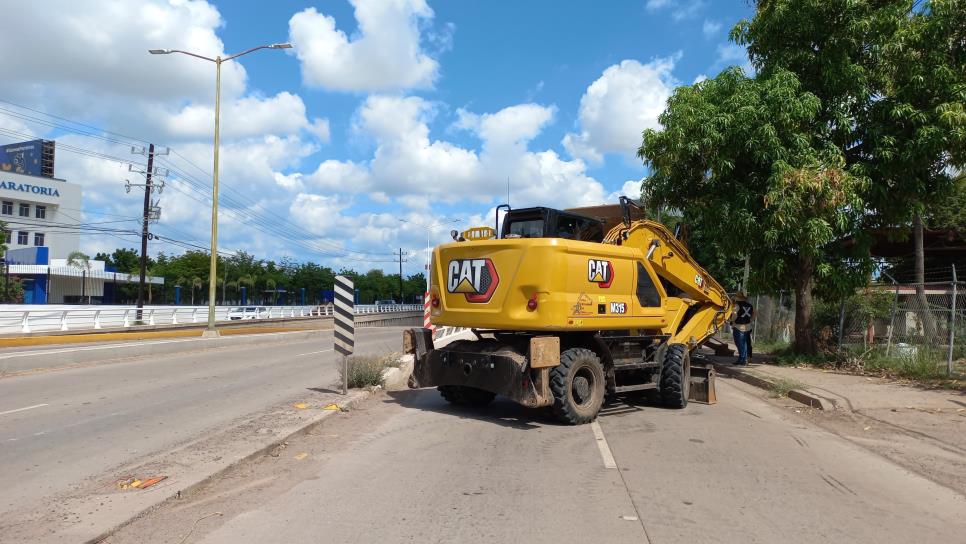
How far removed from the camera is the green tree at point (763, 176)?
45.4 feet

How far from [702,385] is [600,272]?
11.7ft

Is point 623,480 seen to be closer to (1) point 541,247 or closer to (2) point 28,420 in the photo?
(1) point 541,247

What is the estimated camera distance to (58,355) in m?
15.7

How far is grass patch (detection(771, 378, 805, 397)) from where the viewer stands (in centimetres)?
1234

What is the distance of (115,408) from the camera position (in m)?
9.95

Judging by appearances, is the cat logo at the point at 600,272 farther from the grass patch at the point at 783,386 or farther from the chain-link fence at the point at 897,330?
the chain-link fence at the point at 897,330

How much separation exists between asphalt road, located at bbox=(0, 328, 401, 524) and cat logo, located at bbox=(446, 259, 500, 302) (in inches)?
137

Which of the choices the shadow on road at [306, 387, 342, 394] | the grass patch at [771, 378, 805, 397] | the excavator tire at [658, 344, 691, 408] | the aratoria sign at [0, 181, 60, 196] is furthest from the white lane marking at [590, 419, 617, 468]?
the aratoria sign at [0, 181, 60, 196]

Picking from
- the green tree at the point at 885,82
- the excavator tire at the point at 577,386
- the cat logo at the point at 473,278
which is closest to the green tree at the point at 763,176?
the green tree at the point at 885,82

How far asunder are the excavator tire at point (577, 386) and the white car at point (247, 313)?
4413 centimetres

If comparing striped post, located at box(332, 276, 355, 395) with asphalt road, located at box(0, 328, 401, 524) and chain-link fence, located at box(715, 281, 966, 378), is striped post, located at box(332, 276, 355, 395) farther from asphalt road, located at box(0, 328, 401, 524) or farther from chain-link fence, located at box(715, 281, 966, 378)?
chain-link fence, located at box(715, 281, 966, 378)

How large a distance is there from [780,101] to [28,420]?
14.9m

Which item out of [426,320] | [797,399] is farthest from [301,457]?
[426,320]

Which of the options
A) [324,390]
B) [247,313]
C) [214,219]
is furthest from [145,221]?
[324,390]
